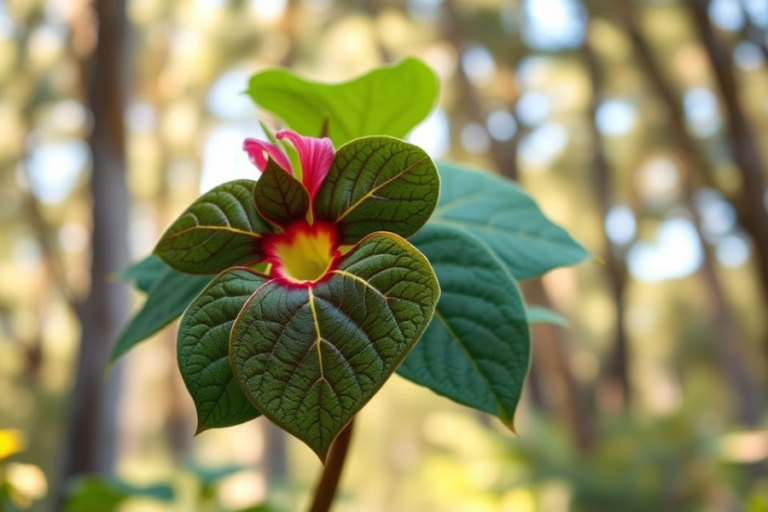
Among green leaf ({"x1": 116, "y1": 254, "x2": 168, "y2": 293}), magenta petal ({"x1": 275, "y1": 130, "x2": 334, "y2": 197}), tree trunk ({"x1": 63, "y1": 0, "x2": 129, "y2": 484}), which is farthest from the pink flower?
tree trunk ({"x1": 63, "y1": 0, "x2": 129, "y2": 484})

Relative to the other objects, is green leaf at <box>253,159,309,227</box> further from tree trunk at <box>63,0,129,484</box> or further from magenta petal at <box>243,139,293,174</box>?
tree trunk at <box>63,0,129,484</box>

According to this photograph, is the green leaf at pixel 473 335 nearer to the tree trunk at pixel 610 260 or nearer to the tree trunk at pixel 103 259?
the tree trunk at pixel 103 259

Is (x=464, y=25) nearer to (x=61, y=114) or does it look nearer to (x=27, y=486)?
(x=61, y=114)

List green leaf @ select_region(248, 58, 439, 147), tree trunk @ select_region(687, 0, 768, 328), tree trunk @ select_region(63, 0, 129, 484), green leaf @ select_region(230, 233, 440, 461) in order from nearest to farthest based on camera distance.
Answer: green leaf @ select_region(230, 233, 440, 461) < green leaf @ select_region(248, 58, 439, 147) < tree trunk @ select_region(63, 0, 129, 484) < tree trunk @ select_region(687, 0, 768, 328)

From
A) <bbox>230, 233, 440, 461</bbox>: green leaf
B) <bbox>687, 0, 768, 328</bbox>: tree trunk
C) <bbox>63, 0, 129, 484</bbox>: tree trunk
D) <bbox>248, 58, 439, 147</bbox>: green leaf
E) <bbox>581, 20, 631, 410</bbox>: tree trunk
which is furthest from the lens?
<bbox>581, 20, 631, 410</bbox>: tree trunk

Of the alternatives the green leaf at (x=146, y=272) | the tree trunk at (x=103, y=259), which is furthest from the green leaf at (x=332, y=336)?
the tree trunk at (x=103, y=259)

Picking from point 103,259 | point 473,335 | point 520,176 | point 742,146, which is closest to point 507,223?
point 473,335

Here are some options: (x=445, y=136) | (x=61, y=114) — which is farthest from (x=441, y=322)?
A: (x=61, y=114)
